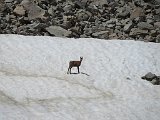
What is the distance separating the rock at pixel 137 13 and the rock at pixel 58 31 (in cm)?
675

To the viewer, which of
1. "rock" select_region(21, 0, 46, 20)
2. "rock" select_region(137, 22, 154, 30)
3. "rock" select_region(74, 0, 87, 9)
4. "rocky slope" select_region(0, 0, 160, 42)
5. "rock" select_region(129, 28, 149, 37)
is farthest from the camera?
"rock" select_region(74, 0, 87, 9)

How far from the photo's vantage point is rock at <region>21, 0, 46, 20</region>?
1095 inches

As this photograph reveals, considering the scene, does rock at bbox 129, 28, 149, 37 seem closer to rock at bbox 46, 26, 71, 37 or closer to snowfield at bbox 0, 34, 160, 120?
snowfield at bbox 0, 34, 160, 120

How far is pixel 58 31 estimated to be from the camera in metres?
24.9

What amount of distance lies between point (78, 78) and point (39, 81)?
207 cm

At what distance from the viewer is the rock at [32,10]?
27.8 metres

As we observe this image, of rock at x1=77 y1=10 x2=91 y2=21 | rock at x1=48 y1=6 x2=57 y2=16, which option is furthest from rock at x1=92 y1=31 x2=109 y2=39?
rock at x1=48 y1=6 x2=57 y2=16

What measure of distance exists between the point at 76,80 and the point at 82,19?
10450 mm

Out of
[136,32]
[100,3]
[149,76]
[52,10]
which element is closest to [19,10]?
[52,10]

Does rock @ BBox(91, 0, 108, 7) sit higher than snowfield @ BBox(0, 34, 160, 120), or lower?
higher

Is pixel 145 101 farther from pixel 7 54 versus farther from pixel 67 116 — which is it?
pixel 7 54

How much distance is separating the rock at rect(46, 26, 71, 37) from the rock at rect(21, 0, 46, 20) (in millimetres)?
2582

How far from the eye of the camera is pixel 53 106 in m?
16.2

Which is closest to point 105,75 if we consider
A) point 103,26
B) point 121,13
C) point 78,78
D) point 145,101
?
point 78,78
